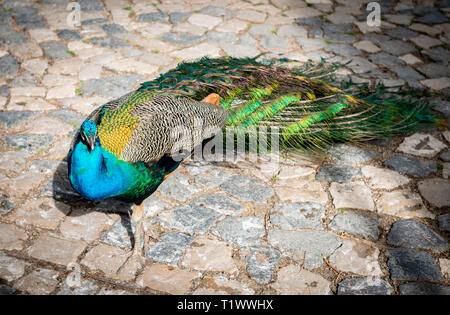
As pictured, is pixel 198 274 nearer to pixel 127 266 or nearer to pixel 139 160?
pixel 127 266

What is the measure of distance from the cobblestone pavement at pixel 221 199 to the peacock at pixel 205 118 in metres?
0.21

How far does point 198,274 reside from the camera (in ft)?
7.90

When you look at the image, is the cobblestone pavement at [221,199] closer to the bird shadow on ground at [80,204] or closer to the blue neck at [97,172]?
the bird shadow on ground at [80,204]

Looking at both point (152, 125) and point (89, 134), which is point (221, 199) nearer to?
point (152, 125)

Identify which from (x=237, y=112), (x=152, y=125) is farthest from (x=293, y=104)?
(x=152, y=125)

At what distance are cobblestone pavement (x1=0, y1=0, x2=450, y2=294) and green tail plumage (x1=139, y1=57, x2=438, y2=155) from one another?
0.57 feet

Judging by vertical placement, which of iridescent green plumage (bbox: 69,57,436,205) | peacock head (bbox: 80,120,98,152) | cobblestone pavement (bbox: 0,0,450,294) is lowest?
cobblestone pavement (bbox: 0,0,450,294)

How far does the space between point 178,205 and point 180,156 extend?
429 mm

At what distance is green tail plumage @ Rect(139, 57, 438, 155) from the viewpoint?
2961mm

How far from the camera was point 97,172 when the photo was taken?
2.15 m

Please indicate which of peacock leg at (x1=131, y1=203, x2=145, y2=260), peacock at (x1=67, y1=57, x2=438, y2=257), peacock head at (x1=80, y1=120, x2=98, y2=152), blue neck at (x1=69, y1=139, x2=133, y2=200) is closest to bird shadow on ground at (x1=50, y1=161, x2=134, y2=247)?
peacock leg at (x1=131, y1=203, x2=145, y2=260)

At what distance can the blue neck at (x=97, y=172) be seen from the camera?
6.97ft

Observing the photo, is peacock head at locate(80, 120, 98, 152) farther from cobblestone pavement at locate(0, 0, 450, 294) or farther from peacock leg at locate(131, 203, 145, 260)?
cobblestone pavement at locate(0, 0, 450, 294)

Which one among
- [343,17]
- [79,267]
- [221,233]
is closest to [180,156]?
[221,233]
